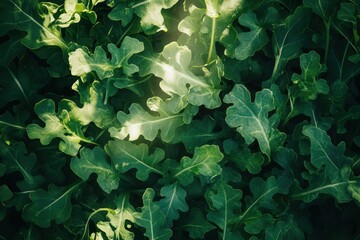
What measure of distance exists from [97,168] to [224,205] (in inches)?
15.9

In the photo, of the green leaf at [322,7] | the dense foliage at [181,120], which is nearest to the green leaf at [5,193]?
the dense foliage at [181,120]

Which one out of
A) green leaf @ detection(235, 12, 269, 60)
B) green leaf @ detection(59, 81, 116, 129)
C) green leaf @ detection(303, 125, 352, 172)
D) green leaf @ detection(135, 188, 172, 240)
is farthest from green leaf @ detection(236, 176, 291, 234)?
green leaf @ detection(59, 81, 116, 129)

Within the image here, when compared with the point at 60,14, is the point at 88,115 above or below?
below

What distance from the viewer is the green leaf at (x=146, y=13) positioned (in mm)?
1395

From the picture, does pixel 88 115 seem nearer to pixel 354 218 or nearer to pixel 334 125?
pixel 334 125

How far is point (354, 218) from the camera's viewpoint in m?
1.52

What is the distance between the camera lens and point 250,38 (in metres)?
1.42

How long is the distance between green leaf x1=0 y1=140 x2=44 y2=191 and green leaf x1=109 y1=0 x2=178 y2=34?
514 millimetres

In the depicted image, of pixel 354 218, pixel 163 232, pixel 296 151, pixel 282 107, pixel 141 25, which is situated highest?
pixel 141 25

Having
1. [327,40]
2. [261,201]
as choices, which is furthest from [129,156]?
[327,40]

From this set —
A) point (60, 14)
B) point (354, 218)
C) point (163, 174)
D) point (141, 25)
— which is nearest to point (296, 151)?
point (354, 218)

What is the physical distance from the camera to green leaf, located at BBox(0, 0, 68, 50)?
1.43 m

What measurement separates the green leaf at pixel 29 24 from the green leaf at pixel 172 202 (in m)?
0.56

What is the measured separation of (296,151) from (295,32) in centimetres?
38
